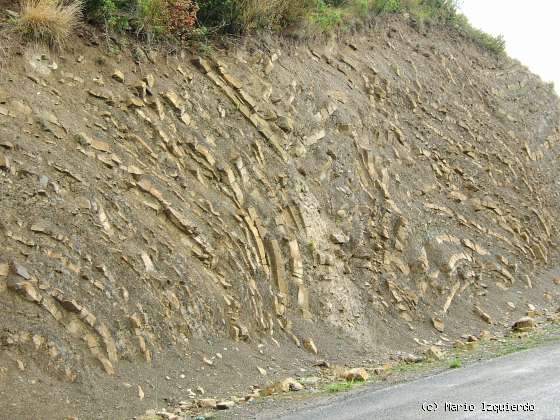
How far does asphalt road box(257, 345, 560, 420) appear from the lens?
19.2 feet

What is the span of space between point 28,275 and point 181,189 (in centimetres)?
295

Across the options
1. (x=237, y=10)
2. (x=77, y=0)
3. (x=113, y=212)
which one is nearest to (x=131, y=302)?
(x=113, y=212)

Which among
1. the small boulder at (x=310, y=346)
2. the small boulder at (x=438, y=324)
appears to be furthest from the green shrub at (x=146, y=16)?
the small boulder at (x=438, y=324)

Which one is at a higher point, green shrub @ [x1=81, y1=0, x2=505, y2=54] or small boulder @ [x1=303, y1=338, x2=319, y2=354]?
green shrub @ [x1=81, y1=0, x2=505, y2=54]

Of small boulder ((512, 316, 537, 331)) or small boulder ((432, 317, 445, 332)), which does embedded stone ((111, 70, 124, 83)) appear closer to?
small boulder ((432, 317, 445, 332))

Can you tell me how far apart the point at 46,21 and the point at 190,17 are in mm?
2543

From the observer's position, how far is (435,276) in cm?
1278

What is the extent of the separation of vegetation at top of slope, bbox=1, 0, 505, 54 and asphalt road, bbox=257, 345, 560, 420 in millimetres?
6109

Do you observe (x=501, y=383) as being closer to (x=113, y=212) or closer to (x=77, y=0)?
(x=113, y=212)

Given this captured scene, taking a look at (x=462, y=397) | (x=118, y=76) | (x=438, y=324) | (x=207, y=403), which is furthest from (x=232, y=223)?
(x=438, y=324)

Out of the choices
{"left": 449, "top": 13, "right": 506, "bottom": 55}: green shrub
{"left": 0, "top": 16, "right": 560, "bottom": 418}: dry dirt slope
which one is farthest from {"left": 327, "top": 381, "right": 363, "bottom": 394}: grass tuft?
{"left": 449, "top": 13, "right": 506, "bottom": 55}: green shrub

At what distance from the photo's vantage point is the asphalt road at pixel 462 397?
586 cm

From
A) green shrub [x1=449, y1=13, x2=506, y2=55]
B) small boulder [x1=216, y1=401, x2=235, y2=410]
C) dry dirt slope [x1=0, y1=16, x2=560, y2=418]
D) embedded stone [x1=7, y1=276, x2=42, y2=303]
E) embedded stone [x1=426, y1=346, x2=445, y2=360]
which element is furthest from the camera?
green shrub [x1=449, y1=13, x2=506, y2=55]

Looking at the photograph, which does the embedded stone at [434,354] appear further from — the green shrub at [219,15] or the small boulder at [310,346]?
the green shrub at [219,15]
